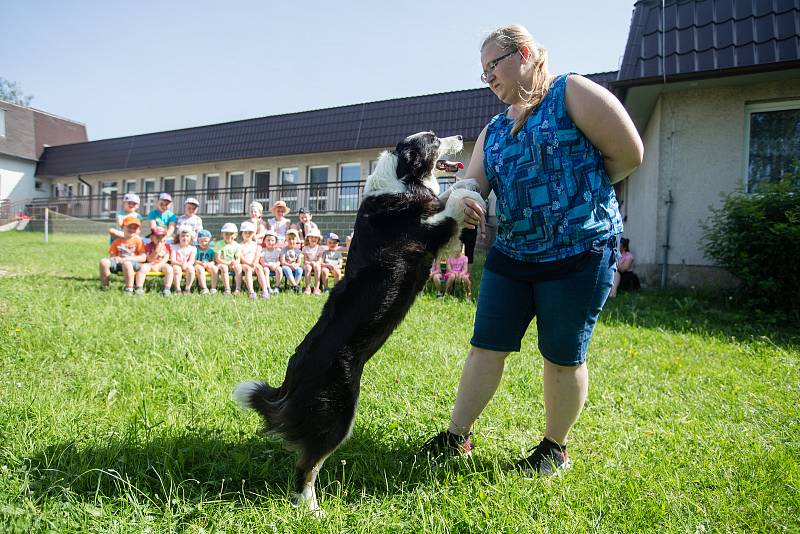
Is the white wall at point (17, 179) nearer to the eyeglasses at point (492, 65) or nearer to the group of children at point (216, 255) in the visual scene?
the group of children at point (216, 255)

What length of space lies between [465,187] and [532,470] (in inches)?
59.1

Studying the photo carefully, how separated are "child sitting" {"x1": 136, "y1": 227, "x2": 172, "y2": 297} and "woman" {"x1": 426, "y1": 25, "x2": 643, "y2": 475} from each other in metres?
6.25

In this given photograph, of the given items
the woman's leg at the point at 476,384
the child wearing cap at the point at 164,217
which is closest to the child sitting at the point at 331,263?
the child wearing cap at the point at 164,217

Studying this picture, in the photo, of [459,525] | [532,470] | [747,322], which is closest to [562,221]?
[532,470]

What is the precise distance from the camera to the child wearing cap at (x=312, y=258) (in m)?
8.43

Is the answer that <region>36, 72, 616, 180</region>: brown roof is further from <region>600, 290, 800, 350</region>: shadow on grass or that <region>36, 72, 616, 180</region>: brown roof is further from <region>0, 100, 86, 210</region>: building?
<region>600, 290, 800, 350</region>: shadow on grass

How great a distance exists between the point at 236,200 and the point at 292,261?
15.3m

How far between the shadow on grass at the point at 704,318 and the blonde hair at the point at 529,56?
440cm

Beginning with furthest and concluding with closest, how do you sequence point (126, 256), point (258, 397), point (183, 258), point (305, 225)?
point (305, 225) → point (183, 258) → point (126, 256) → point (258, 397)

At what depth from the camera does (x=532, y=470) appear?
7.84ft

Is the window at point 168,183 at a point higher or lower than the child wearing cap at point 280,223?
higher

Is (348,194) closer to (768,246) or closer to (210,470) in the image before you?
(768,246)

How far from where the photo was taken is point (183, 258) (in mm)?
7816

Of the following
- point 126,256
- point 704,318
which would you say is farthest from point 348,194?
point 704,318
